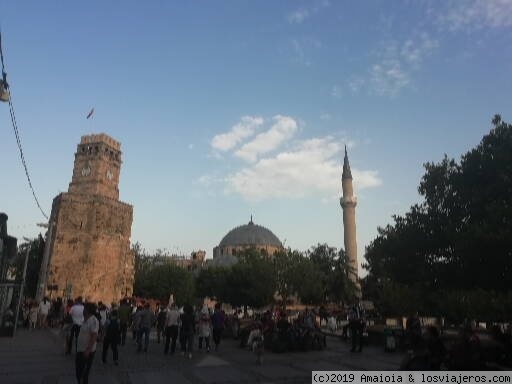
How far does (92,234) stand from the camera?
39.4 m

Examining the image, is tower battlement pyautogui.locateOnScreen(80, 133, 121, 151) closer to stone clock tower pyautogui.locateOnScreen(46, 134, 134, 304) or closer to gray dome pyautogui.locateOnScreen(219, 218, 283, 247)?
stone clock tower pyautogui.locateOnScreen(46, 134, 134, 304)

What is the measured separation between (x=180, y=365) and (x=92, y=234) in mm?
32345

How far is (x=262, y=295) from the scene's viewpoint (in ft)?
143

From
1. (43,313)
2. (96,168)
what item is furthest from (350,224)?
(43,313)

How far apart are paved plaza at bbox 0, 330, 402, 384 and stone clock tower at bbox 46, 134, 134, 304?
2534 centimetres

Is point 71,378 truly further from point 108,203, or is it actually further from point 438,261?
point 108,203

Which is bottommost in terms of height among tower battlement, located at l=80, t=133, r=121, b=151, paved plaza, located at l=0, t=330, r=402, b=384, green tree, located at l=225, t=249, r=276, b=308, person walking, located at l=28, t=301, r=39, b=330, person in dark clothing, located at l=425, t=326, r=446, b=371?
paved plaza, located at l=0, t=330, r=402, b=384

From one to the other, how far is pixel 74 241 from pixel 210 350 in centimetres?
2994

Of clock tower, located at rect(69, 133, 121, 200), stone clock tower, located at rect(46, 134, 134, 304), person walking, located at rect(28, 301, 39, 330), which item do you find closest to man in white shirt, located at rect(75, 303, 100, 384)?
person walking, located at rect(28, 301, 39, 330)

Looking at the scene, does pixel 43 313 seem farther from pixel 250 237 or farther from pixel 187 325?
pixel 250 237

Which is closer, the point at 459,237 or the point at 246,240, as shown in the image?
the point at 459,237

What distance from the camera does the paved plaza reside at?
27.4 feet

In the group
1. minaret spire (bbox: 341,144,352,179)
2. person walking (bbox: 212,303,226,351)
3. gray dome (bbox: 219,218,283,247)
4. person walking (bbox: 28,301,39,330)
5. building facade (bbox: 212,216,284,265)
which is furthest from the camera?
gray dome (bbox: 219,218,283,247)

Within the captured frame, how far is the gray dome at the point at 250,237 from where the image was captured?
7869 centimetres
